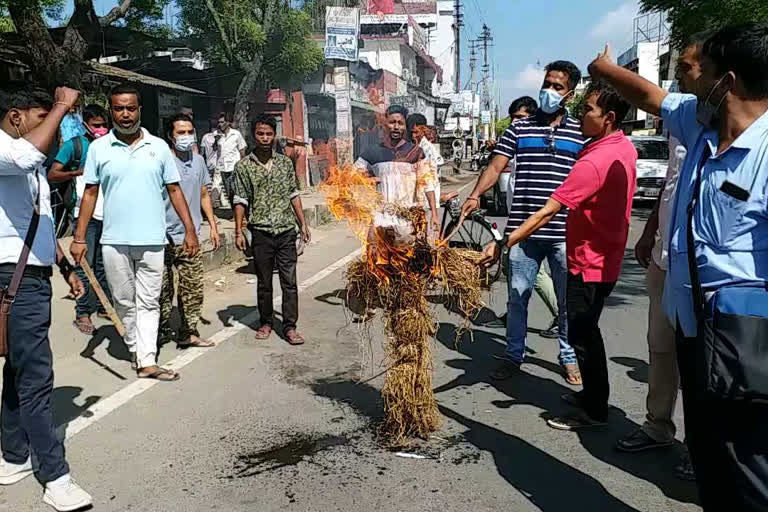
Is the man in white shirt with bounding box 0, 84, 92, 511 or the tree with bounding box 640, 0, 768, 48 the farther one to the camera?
the tree with bounding box 640, 0, 768, 48

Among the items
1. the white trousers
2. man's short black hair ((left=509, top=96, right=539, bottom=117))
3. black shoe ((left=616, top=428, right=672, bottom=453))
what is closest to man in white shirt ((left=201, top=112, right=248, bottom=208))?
man's short black hair ((left=509, top=96, right=539, bottom=117))

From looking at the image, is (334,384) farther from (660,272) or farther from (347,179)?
(660,272)

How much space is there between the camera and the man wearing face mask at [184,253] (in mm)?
5379

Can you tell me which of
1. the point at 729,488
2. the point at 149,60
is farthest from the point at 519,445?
the point at 149,60

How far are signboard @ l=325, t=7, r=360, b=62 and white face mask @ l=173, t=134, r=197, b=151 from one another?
16496 mm

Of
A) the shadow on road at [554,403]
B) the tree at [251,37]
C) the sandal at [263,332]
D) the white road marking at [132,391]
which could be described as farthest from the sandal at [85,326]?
the tree at [251,37]

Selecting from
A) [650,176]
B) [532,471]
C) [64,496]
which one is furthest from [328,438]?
[650,176]

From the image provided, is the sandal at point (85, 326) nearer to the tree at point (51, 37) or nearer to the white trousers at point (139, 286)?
the white trousers at point (139, 286)

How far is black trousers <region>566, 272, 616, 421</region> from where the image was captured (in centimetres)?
379

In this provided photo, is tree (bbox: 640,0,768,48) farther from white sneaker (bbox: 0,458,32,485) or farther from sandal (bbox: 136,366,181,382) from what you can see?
white sneaker (bbox: 0,458,32,485)

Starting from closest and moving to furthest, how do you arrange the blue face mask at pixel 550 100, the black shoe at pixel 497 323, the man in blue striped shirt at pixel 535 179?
the blue face mask at pixel 550 100, the man in blue striped shirt at pixel 535 179, the black shoe at pixel 497 323

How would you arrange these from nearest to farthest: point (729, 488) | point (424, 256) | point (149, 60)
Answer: point (729, 488)
point (424, 256)
point (149, 60)

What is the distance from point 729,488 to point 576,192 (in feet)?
5.83

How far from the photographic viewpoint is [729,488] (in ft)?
7.02
